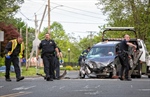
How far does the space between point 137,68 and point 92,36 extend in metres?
114

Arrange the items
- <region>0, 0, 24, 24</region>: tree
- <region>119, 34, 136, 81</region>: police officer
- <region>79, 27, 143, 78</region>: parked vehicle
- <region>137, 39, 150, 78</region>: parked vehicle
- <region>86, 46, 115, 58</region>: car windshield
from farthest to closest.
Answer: <region>0, 0, 24, 24</region>: tree → <region>137, 39, 150, 78</region>: parked vehicle → <region>86, 46, 115, 58</region>: car windshield → <region>79, 27, 143, 78</region>: parked vehicle → <region>119, 34, 136, 81</region>: police officer

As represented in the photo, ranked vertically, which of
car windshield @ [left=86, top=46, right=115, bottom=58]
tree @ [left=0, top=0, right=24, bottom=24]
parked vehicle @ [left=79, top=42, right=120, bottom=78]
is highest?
tree @ [left=0, top=0, right=24, bottom=24]

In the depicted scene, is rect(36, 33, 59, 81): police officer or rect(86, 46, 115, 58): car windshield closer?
rect(36, 33, 59, 81): police officer

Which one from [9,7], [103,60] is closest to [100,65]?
[103,60]

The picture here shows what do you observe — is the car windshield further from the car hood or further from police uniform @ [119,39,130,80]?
police uniform @ [119,39,130,80]

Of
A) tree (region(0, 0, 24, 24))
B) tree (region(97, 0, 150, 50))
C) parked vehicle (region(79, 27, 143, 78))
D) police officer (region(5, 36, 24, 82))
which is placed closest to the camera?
police officer (region(5, 36, 24, 82))

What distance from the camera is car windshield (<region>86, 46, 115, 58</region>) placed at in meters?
25.4

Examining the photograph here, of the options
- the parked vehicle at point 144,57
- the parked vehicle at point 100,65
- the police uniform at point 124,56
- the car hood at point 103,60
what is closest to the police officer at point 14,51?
the police uniform at point 124,56

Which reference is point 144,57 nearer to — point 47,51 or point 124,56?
point 124,56

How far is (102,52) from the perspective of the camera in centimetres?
2577

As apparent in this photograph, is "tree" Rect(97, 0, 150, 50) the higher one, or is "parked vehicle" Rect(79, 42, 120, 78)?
"tree" Rect(97, 0, 150, 50)

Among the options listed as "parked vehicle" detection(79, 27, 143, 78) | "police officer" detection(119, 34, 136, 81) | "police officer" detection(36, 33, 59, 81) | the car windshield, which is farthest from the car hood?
"police officer" detection(36, 33, 59, 81)

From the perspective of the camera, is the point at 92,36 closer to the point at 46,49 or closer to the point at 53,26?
the point at 53,26

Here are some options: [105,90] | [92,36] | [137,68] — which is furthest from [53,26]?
[105,90]
